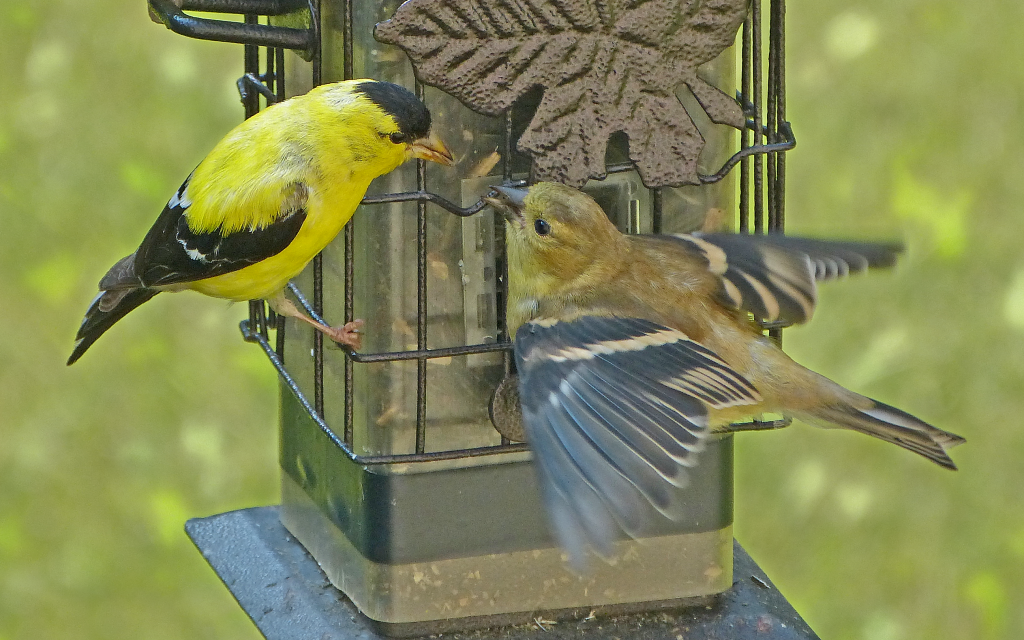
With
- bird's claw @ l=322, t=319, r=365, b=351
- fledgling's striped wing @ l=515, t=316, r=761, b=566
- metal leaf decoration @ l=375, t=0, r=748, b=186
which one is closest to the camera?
fledgling's striped wing @ l=515, t=316, r=761, b=566

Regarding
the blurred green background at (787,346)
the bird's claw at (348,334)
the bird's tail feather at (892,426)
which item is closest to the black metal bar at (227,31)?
the bird's claw at (348,334)

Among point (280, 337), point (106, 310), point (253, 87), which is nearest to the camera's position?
point (106, 310)

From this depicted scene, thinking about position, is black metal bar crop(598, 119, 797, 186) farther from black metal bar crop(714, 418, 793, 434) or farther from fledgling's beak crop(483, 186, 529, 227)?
black metal bar crop(714, 418, 793, 434)

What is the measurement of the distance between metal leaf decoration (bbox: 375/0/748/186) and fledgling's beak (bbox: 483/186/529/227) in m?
0.08

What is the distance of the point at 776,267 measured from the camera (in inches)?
149

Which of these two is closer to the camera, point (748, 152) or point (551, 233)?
point (551, 233)

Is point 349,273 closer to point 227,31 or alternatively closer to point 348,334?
point 348,334

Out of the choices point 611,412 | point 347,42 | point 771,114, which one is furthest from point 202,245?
point 771,114

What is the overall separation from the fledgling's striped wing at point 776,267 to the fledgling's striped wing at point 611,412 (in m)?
0.25

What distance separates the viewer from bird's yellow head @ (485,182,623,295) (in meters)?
3.58

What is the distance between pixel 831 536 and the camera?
622 centimetres

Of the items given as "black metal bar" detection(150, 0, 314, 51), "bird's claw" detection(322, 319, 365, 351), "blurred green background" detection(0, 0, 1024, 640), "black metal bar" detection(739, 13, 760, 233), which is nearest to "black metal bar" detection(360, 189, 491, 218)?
"bird's claw" detection(322, 319, 365, 351)

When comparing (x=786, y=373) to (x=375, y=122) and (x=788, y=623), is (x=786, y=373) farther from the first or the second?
(x=375, y=122)

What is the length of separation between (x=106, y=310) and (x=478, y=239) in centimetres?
99
